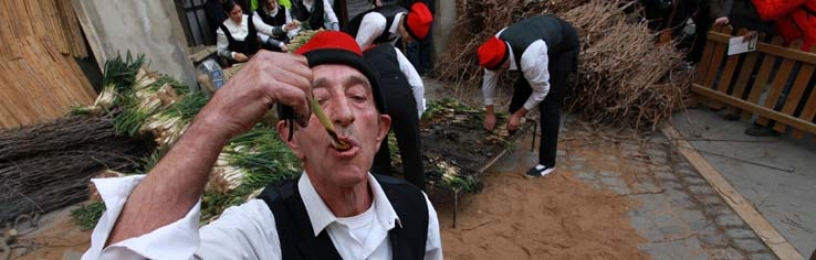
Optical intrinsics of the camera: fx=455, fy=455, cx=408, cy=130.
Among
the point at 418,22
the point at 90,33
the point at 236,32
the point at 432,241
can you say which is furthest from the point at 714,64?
the point at 90,33

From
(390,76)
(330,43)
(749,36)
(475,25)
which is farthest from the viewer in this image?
(475,25)

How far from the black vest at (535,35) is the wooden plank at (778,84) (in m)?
2.94

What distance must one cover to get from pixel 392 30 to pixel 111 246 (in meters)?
3.99

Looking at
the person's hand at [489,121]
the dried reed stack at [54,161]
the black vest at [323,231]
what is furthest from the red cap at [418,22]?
the dried reed stack at [54,161]

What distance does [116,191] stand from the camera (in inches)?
33.8

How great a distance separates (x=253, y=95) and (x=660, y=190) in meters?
4.80

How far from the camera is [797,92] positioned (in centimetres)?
521

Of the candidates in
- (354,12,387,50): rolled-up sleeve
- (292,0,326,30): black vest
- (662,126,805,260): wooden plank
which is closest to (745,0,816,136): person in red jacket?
(662,126,805,260): wooden plank

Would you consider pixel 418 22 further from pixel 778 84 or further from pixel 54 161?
pixel 778 84

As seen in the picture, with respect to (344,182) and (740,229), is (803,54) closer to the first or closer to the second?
(740,229)

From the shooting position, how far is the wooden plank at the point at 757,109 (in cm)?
514

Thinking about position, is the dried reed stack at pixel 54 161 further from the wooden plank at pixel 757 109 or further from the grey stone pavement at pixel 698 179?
the wooden plank at pixel 757 109

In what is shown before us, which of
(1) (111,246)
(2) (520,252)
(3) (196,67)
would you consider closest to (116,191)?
(1) (111,246)

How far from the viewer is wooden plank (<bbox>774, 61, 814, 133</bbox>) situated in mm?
5090
